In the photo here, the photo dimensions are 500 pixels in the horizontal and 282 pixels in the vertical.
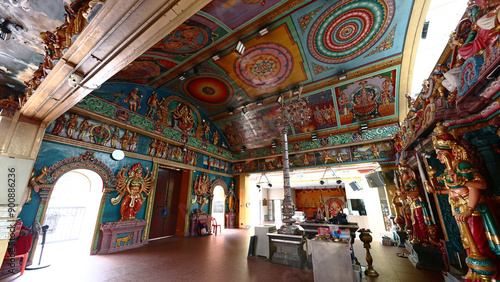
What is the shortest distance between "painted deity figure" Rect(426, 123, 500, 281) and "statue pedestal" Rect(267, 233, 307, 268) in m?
2.93

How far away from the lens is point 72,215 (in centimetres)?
859

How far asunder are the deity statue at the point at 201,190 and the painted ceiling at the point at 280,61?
13.1 feet

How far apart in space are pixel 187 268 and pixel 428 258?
247 inches

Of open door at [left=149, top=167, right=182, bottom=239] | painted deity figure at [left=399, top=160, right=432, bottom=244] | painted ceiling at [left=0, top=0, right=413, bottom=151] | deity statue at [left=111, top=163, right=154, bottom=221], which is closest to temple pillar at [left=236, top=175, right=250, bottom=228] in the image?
open door at [left=149, top=167, right=182, bottom=239]

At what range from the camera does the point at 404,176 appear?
5227 millimetres

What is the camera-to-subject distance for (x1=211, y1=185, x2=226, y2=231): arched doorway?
37.2 ft

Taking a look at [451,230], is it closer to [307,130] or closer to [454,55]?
[454,55]

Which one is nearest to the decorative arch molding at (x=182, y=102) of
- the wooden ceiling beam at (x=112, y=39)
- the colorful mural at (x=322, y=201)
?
the wooden ceiling beam at (x=112, y=39)

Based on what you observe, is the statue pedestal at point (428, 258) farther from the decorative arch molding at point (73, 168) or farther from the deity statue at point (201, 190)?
the decorative arch molding at point (73, 168)

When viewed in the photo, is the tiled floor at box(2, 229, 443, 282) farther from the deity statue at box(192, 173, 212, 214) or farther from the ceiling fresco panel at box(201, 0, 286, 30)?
the ceiling fresco panel at box(201, 0, 286, 30)

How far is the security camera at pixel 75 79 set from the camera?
2.44m

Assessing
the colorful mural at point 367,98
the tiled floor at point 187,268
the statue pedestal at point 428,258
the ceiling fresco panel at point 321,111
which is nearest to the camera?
the tiled floor at point 187,268

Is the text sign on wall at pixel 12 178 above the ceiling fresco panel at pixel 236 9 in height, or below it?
below

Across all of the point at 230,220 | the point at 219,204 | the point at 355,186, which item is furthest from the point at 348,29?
the point at 219,204
